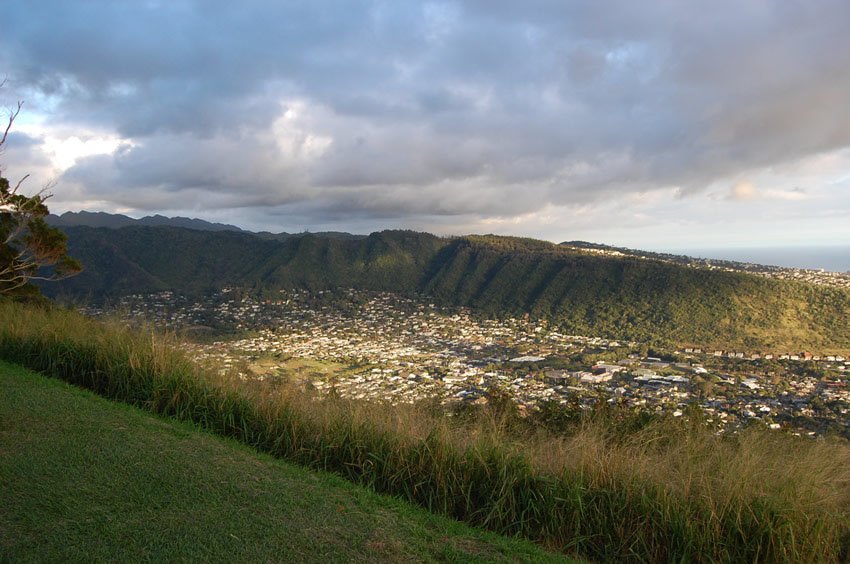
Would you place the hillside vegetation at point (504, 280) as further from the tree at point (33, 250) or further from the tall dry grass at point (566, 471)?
the tall dry grass at point (566, 471)

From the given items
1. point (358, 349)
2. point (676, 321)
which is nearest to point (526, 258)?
point (676, 321)

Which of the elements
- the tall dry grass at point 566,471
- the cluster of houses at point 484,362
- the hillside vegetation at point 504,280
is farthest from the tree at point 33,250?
the hillside vegetation at point 504,280

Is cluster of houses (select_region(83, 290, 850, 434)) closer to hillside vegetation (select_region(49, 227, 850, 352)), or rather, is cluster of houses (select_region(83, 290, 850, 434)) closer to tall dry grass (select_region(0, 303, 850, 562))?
tall dry grass (select_region(0, 303, 850, 562))

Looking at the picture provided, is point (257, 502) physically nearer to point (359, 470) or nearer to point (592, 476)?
point (359, 470)

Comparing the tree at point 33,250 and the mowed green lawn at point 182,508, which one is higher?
the tree at point 33,250

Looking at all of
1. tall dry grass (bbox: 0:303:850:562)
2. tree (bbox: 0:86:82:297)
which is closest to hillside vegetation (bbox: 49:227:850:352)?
tree (bbox: 0:86:82:297)
